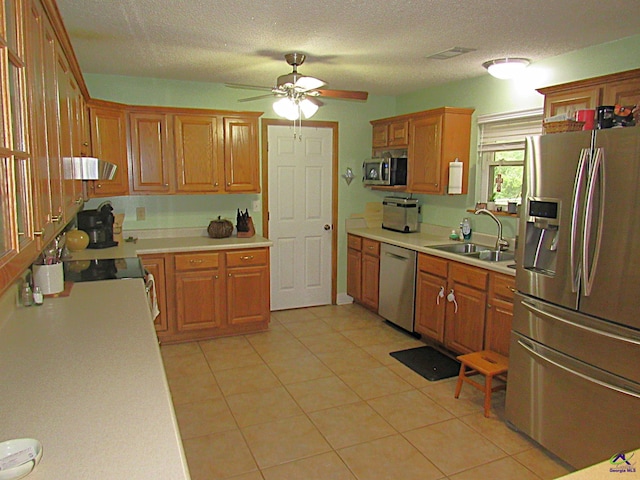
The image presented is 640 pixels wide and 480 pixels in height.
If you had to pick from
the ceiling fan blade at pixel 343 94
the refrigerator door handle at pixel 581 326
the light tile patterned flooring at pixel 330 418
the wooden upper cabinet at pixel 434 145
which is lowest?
the light tile patterned flooring at pixel 330 418

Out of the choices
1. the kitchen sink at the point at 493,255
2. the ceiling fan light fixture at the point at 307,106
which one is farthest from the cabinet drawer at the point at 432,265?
the ceiling fan light fixture at the point at 307,106

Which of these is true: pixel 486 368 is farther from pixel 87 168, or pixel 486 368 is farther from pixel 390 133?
pixel 390 133

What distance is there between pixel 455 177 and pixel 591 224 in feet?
6.82

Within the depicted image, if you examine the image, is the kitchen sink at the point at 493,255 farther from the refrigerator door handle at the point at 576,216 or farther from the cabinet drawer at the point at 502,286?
the refrigerator door handle at the point at 576,216

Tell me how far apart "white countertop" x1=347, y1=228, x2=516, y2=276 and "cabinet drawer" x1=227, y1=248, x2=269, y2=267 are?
1.19m

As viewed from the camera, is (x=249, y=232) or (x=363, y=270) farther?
(x=363, y=270)

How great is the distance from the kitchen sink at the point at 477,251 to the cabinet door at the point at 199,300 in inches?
79.3

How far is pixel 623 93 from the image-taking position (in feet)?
8.80

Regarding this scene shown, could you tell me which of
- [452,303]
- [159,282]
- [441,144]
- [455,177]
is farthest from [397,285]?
[159,282]

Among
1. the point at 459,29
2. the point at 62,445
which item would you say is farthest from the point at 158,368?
the point at 459,29

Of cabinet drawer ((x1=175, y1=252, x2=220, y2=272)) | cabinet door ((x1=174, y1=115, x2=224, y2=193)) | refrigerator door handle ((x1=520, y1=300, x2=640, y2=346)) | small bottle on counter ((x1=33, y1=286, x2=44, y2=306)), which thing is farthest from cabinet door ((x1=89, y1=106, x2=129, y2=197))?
refrigerator door handle ((x1=520, y1=300, x2=640, y2=346))

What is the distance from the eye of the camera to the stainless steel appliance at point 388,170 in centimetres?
483

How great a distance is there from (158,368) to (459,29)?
8.35 feet

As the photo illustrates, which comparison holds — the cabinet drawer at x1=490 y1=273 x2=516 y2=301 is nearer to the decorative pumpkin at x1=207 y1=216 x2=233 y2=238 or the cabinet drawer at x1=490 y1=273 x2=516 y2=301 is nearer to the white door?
the white door
